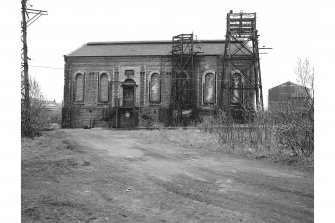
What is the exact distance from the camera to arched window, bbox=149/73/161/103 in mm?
28781

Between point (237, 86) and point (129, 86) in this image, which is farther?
point (129, 86)

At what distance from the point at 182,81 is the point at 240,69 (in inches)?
217

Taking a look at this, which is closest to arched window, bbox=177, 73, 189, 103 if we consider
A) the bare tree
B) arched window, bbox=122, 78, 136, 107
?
arched window, bbox=122, 78, 136, 107

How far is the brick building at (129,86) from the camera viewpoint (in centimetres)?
2822

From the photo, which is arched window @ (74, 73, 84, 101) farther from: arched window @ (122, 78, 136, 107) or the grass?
the grass

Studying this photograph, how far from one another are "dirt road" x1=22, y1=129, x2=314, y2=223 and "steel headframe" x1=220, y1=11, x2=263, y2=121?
17515 mm

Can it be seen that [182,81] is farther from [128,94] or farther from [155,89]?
[128,94]

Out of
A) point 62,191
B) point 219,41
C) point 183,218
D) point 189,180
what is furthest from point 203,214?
point 219,41

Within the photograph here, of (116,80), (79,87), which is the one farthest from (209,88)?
(79,87)

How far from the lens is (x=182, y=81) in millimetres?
28172

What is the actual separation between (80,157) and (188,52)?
2137 cm

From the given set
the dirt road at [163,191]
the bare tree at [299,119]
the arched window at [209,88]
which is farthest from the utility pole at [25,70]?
the arched window at [209,88]

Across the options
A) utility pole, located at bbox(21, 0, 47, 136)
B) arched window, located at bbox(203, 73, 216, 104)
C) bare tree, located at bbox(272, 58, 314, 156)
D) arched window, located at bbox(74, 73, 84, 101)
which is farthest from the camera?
arched window, located at bbox(74, 73, 84, 101)

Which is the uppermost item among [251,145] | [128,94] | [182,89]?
[182,89]
